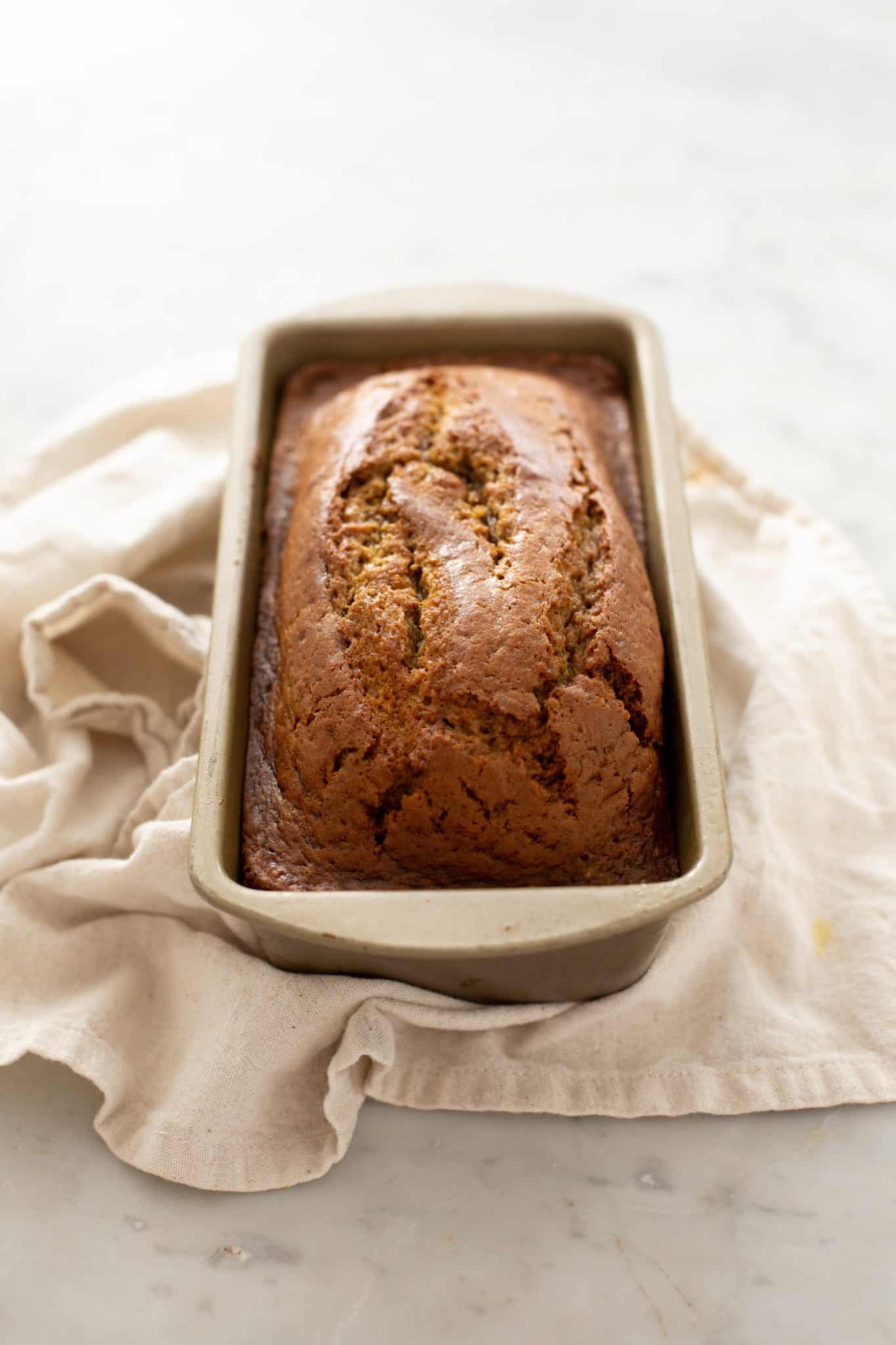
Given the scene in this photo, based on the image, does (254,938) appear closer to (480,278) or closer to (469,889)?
(469,889)

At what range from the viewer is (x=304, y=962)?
5.36 ft

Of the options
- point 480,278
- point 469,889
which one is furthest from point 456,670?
point 480,278

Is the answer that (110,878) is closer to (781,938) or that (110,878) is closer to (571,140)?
(781,938)

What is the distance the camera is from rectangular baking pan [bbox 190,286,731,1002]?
4.60 feet

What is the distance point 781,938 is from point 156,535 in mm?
1092

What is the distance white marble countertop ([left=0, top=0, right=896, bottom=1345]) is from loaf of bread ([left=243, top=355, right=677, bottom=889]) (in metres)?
0.37

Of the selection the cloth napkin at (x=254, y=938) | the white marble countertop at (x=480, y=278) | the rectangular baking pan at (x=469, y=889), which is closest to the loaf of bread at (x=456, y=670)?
the rectangular baking pan at (x=469, y=889)

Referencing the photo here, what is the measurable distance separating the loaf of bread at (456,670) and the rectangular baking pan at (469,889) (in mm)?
49

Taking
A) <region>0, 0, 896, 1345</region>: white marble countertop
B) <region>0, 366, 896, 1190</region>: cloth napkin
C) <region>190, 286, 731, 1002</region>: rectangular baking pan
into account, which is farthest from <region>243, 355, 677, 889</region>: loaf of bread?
<region>0, 0, 896, 1345</region>: white marble countertop

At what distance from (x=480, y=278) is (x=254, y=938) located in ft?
5.08

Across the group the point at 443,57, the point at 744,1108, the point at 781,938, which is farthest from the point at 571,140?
the point at 744,1108

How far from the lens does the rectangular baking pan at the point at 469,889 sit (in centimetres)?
140

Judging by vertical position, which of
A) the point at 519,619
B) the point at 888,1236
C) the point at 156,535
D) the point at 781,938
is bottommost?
the point at 888,1236

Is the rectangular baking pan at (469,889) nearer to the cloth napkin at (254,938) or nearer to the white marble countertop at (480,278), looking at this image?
the cloth napkin at (254,938)
